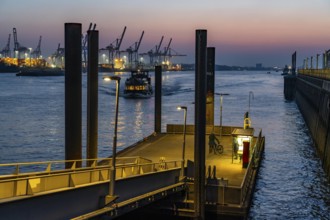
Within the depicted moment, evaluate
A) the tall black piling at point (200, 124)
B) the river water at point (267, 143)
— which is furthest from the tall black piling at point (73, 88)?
the river water at point (267, 143)

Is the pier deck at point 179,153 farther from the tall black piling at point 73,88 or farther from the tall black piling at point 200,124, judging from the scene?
the tall black piling at point 73,88

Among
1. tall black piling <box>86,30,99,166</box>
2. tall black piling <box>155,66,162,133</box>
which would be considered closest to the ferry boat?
tall black piling <box>155,66,162,133</box>

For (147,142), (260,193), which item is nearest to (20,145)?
(147,142)

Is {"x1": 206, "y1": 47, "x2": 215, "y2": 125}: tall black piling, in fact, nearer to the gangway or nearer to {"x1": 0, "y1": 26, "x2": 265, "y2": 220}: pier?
{"x1": 0, "y1": 26, "x2": 265, "y2": 220}: pier

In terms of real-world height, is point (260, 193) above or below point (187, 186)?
below

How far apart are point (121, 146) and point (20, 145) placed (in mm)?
11323

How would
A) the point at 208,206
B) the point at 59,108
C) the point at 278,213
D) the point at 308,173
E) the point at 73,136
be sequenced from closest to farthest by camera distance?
1. the point at 73,136
2. the point at 208,206
3. the point at 278,213
4. the point at 308,173
5. the point at 59,108

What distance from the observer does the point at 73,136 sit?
747 inches

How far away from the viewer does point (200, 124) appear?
20000 mm

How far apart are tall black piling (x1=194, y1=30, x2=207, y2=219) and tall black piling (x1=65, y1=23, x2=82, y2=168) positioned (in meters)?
4.79

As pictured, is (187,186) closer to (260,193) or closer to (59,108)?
(260,193)

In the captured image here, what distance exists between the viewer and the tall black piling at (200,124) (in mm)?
19859

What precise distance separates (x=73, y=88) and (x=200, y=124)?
211 inches

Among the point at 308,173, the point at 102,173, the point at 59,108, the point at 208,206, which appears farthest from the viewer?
the point at 59,108
